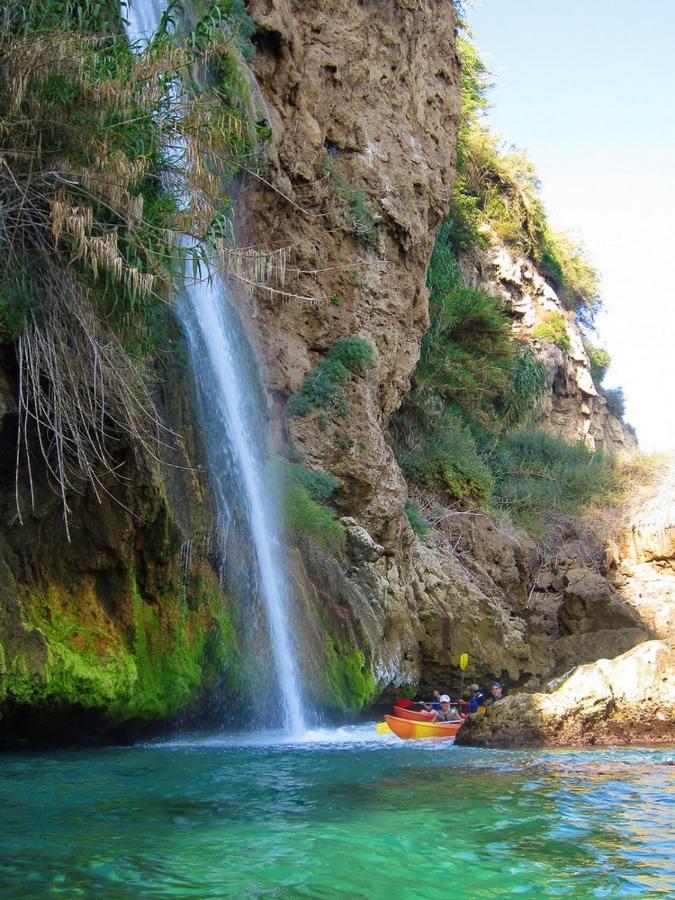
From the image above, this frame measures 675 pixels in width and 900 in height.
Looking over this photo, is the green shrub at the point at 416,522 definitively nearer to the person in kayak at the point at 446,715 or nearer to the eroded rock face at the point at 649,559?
the eroded rock face at the point at 649,559

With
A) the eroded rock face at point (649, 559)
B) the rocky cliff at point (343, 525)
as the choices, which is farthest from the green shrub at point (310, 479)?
the eroded rock face at point (649, 559)

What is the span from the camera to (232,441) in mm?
12430

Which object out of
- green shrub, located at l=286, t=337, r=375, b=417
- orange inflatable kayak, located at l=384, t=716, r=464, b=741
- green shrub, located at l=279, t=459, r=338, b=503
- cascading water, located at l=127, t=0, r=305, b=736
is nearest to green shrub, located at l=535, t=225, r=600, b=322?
green shrub, located at l=286, t=337, r=375, b=417

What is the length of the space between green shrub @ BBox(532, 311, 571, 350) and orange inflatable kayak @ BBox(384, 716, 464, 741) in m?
21.0

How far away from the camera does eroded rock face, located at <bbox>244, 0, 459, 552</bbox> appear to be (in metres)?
17.0

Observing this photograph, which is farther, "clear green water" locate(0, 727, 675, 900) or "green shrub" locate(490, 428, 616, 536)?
"green shrub" locate(490, 428, 616, 536)

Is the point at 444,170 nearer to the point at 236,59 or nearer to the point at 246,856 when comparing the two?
the point at 236,59

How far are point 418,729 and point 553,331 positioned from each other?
72.5 ft

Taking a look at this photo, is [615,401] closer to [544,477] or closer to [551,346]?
[551,346]

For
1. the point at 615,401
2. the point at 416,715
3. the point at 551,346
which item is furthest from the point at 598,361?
the point at 416,715

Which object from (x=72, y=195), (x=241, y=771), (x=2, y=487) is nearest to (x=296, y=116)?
(x=72, y=195)

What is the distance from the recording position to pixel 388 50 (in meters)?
19.5

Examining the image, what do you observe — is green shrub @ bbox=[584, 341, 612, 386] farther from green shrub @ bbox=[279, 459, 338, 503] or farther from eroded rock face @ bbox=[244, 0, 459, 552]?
green shrub @ bbox=[279, 459, 338, 503]

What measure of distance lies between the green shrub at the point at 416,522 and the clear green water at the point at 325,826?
31.7 ft
